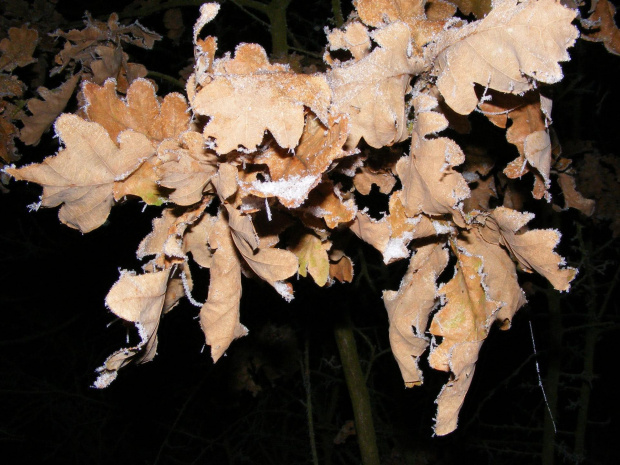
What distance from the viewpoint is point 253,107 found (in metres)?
0.55

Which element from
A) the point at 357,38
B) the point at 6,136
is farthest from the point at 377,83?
the point at 6,136

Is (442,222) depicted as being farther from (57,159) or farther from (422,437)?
(422,437)

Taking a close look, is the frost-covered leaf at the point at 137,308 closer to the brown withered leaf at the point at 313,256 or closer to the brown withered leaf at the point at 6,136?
the brown withered leaf at the point at 313,256

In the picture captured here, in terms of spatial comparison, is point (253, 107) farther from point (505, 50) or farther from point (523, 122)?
point (523, 122)

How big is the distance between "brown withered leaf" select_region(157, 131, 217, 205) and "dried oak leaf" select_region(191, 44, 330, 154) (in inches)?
4.0

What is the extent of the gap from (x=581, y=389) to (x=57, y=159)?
344 cm

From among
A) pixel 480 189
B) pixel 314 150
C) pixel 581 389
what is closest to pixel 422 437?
pixel 581 389

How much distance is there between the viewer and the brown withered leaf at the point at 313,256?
868 millimetres

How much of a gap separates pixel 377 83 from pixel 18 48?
1.37m

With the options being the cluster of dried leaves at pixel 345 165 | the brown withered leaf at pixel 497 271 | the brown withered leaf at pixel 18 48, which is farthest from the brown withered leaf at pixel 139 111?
the brown withered leaf at pixel 18 48

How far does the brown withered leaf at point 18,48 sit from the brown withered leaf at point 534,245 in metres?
1.48

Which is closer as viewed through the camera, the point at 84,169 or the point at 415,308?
the point at 84,169

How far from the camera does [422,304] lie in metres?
0.79

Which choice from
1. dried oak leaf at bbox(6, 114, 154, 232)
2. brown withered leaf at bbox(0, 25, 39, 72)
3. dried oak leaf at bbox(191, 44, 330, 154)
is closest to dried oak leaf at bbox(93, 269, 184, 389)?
dried oak leaf at bbox(6, 114, 154, 232)
